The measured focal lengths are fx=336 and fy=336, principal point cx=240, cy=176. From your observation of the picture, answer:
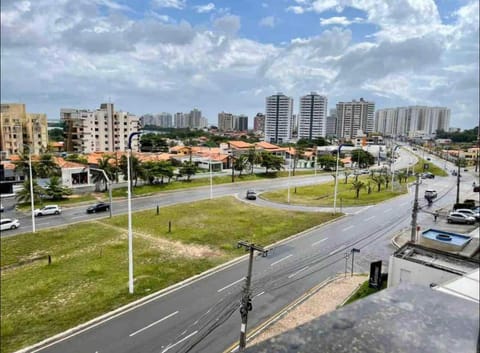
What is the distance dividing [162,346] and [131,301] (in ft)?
6.27

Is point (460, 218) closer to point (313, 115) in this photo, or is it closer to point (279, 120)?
point (313, 115)

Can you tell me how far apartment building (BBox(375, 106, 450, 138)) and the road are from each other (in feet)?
95.1

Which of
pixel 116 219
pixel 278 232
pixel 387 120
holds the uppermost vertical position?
pixel 387 120

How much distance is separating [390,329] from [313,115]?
5397cm

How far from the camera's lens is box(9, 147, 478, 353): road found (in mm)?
5840

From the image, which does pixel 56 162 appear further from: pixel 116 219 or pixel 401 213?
pixel 401 213

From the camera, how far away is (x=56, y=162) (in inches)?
910

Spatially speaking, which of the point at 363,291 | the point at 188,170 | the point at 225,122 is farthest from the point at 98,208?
the point at 225,122

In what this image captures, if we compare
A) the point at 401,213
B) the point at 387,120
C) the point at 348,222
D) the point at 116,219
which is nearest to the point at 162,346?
the point at 348,222

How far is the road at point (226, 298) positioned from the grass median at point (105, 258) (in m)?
0.52

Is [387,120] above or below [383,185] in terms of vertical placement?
above

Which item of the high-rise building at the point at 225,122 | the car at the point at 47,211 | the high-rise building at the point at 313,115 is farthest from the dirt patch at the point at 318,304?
the high-rise building at the point at 225,122

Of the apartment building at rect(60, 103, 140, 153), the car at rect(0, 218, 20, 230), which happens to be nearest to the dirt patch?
the car at rect(0, 218, 20, 230)

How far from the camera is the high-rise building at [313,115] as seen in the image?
50.0 meters
